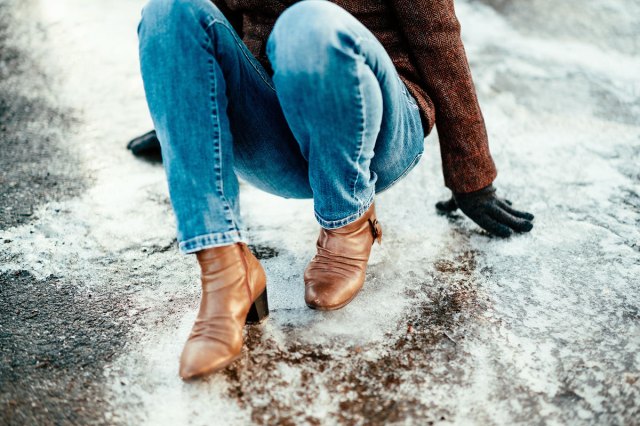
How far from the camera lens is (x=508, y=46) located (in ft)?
10.3

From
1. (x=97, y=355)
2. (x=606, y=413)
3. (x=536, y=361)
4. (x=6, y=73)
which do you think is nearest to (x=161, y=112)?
(x=97, y=355)

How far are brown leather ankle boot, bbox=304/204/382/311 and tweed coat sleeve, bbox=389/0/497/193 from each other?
0.89 feet

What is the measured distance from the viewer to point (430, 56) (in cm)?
133

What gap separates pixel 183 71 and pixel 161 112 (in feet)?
0.31

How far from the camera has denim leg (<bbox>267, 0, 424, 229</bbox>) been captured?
3.50 feet

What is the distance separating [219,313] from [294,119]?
0.43 metres

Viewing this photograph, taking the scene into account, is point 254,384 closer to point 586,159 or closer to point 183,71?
point 183,71

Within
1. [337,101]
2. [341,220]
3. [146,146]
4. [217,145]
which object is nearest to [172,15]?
[217,145]

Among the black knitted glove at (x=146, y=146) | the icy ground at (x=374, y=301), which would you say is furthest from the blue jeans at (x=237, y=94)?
the black knitted glove at (x=146, y=146)

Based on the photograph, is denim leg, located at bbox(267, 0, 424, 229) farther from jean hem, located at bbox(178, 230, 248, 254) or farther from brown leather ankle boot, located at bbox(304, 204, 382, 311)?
jean hem, located at bbox(178, 230, 248, 254)

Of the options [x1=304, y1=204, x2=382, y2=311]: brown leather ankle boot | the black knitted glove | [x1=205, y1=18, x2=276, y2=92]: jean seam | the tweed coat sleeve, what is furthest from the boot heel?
the black knitted glove

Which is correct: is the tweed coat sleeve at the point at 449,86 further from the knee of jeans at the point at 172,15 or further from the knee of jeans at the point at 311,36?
the knee of jeans at the point at 172,15

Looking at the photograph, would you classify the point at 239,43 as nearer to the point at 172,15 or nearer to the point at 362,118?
the point at 172,15

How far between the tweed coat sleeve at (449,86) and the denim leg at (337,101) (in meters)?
0.10
